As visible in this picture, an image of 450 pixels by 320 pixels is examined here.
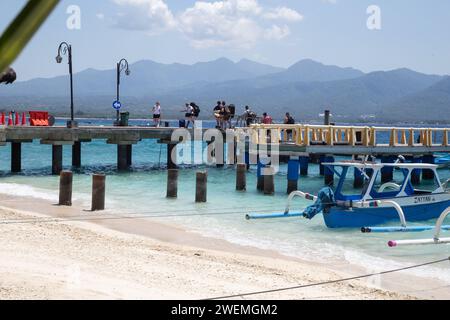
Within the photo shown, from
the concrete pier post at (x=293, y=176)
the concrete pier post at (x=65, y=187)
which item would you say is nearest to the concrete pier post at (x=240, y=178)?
the concrete pier post at (x=293, y=176)

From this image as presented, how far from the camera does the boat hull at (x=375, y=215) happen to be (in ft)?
49.8

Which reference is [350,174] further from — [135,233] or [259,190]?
[135,233]

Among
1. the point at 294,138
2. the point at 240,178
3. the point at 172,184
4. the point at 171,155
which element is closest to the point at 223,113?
the point at 171,155

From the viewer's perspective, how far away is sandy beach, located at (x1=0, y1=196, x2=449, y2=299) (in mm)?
7910

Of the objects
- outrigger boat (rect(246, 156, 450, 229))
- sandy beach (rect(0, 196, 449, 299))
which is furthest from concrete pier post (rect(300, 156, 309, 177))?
sandy beach (rect(0, 196, 449, 299))

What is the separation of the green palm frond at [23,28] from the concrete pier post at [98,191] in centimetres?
1643

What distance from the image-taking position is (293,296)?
8297 millimetres

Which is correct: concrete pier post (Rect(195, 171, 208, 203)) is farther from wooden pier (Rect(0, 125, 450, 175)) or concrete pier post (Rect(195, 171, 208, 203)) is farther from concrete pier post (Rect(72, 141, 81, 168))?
concrete pier post (Rect(72, 141, 81, 168))

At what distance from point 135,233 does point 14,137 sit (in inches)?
540

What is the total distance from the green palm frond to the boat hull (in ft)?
47.9

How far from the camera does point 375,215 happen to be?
15.6m

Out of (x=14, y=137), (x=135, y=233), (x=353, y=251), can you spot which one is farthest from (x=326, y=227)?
(x=14, y=137)

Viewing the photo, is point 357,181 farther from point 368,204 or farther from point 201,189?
point 368,204
